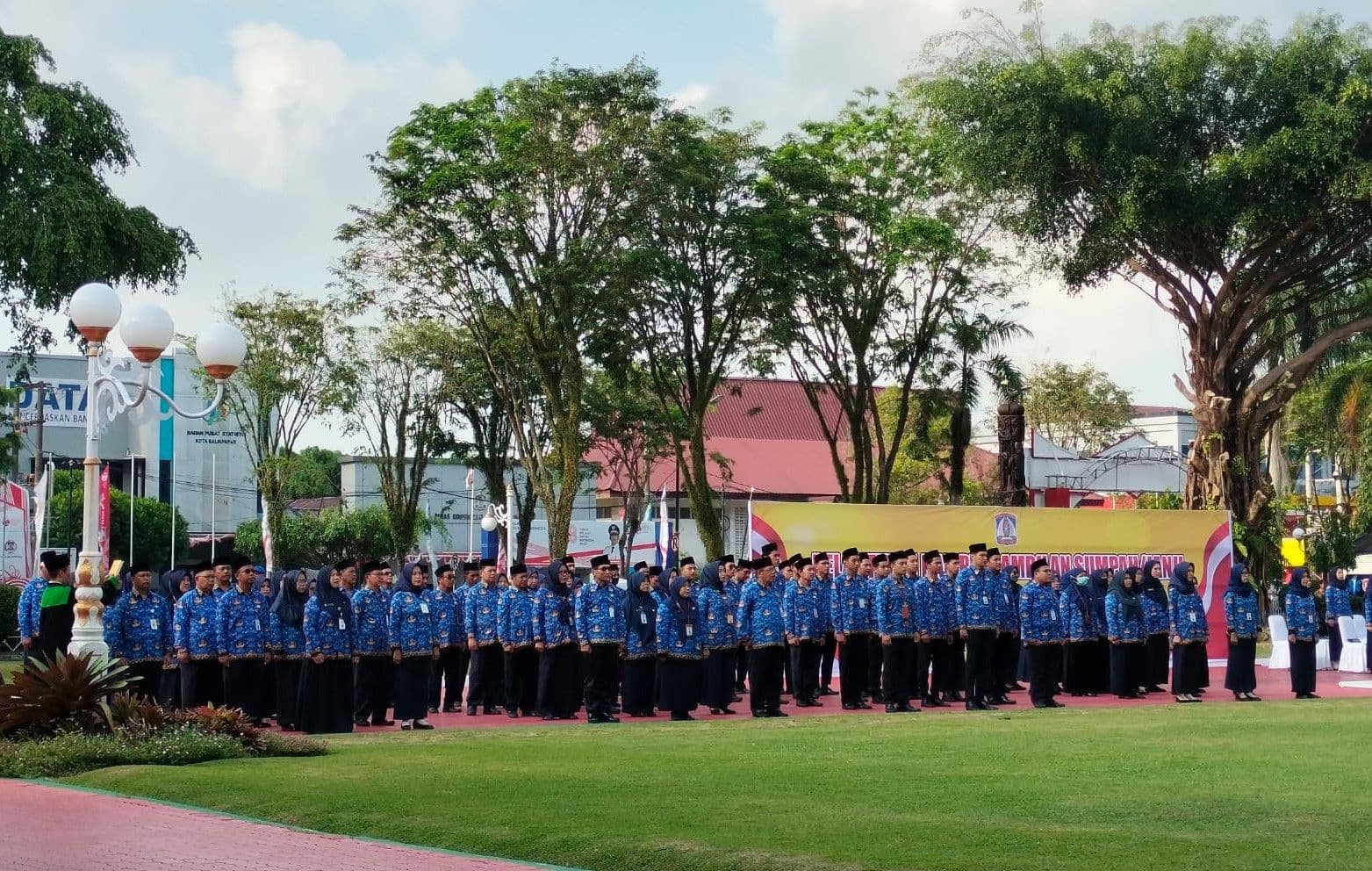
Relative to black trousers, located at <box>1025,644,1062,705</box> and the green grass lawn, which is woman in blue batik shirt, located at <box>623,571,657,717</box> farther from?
black trousers, located at <box>1025,644,1062,705</box>

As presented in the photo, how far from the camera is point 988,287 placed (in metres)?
35.0

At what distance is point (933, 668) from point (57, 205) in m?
12.7

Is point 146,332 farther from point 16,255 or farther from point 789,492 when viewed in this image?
point 789,492

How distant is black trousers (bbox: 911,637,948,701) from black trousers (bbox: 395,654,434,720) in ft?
19.1

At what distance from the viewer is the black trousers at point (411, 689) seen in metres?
16.7

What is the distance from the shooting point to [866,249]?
3331 centimetres

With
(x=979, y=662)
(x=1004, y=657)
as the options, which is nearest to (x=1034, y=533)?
(x=1004, y=657)

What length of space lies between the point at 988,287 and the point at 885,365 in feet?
8.45

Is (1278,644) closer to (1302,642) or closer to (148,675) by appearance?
(1302,642)

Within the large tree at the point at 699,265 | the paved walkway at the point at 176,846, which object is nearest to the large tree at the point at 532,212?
the large tree at the point at 699,265

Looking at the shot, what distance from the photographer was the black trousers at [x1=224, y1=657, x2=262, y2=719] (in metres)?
16.3

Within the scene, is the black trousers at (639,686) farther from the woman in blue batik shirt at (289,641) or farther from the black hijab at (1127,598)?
the black hijab at (1127,598)

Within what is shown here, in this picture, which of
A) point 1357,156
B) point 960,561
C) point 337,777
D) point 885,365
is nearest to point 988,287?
point 885,365

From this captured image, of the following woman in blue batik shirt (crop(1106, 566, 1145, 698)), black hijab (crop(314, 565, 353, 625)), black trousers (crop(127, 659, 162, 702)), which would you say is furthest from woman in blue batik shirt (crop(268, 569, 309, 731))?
woman in blue batik shirt (crop(1106, 566, 1145, 698))
